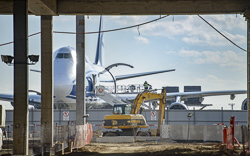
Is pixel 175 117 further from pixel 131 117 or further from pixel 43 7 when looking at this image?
pixel 43 7

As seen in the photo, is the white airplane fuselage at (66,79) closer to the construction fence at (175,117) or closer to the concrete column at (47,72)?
the construction fence at (175,117)

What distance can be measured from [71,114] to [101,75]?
30.1 feet

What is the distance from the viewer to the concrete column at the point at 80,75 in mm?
28422

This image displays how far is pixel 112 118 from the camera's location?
1316 inches

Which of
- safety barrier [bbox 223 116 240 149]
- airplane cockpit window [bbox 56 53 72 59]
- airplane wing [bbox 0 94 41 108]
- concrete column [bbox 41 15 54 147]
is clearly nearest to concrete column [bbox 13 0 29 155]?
concrete column [bbox 41 15 54 147]

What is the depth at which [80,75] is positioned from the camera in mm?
28922

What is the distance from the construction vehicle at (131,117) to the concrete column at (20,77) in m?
15.7

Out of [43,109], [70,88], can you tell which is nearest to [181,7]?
[43,109]

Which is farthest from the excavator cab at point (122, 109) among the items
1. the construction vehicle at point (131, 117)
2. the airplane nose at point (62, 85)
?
the airplane nose at point (62, 85)

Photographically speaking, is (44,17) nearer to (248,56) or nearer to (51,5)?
(51,5)

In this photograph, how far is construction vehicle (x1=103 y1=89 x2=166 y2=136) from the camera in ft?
108

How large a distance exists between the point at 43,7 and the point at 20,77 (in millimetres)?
4620

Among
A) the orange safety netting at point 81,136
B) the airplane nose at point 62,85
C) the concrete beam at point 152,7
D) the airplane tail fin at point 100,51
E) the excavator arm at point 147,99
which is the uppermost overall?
the airplane tail fin at point 100,51

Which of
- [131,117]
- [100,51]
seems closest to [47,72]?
[131,117]
